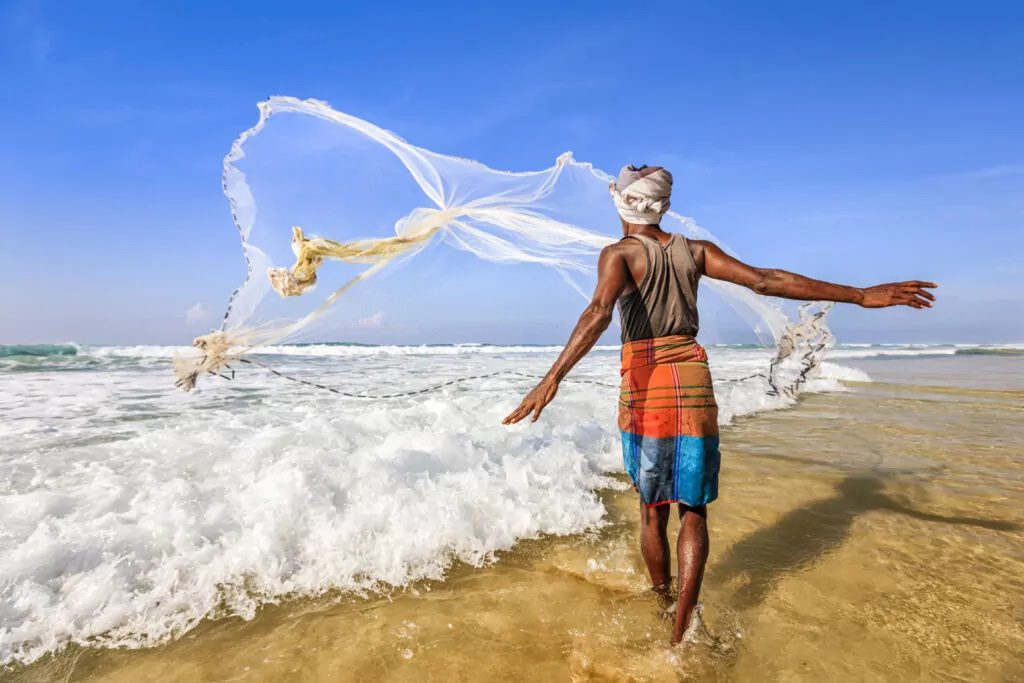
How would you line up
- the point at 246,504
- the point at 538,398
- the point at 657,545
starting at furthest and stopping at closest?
the point at 246,504 → the point at 657,545 → the point at 538,398

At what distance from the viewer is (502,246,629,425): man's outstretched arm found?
7.25 ft

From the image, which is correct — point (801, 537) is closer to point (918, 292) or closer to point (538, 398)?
point (918, 292)

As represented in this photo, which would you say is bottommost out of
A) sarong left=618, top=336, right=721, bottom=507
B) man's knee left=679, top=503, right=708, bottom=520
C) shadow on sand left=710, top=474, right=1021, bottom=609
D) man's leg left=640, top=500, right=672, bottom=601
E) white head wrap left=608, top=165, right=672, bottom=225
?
shadow on sand left=710, top=474, right=1021, bottom=609

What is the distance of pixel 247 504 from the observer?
3.61m

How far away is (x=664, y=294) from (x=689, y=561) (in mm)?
1199

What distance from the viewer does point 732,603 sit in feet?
9.36

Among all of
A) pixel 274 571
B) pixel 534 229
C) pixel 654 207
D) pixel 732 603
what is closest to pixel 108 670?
pixel 274 571

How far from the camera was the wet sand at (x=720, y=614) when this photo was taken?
2316 mm

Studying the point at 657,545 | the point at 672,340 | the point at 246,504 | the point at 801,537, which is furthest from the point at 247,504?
the point at 801,537

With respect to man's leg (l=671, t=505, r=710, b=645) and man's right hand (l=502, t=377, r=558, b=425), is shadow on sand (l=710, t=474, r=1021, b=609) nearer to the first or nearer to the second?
man's leg (l=671, t=505, r=710, b=645)

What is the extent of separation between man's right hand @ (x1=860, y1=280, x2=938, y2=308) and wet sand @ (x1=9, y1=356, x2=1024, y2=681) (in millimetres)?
1539

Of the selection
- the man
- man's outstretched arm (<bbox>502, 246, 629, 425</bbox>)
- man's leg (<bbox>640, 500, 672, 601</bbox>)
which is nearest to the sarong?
the man

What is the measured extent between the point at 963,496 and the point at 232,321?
5685mm

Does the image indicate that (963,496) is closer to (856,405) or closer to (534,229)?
(534,229)
